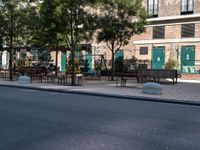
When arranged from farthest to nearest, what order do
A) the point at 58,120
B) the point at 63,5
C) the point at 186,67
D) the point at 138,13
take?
the point at 186,67, the point at 138,13, the point at 63,5, the point at 58,120

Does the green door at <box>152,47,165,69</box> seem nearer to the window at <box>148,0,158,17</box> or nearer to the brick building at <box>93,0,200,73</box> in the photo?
the brick building at <box>93,0,200,73</box>

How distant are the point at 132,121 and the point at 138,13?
1653 centimetres

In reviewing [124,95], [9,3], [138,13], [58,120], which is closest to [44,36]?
[9,3]

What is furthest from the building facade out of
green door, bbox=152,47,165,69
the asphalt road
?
the asphalt road

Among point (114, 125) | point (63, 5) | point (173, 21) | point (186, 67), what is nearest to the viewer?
point (114, 125)

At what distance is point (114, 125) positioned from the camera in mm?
7980

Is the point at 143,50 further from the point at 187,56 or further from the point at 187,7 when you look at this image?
the point at 187,7

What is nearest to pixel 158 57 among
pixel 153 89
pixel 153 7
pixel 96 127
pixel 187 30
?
pixel 187 30

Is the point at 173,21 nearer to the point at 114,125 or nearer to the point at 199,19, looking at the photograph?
the point at 199,19

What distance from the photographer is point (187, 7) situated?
33875 millimetres

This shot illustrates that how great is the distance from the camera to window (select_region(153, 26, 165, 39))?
35.0 meters

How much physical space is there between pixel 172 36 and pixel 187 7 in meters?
3.23

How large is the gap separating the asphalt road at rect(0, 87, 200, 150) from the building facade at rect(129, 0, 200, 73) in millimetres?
22101

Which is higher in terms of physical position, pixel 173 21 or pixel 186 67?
pixel 173 21
